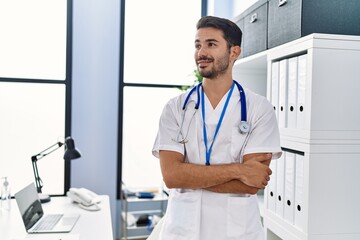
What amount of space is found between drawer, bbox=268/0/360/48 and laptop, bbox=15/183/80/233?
1.62 metres

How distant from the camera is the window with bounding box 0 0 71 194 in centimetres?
306

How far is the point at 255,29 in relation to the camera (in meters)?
2.13

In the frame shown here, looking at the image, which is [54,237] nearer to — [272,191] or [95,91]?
[272,191]

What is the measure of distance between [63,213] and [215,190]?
1413 millimetres

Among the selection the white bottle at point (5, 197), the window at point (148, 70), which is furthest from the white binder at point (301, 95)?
the white bottle at point (5, 197)

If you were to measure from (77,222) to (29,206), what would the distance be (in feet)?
0.98

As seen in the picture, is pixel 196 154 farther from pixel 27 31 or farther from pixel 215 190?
pixel 27 31

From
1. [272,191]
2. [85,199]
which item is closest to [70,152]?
[85,199]

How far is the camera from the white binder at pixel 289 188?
1.60 m

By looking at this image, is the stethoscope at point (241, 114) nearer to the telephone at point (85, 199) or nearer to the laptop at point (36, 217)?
the laptop at point (36, 217)

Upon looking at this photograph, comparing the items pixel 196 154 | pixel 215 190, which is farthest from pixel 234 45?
pixel 215 190

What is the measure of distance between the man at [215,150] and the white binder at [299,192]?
155mm

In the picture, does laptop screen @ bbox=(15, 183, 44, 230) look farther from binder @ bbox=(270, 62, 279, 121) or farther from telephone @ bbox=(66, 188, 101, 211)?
binder @ bbox=(270, 62, 279, 121)

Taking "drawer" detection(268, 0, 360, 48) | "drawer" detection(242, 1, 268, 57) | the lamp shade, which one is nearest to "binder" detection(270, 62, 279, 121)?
"drawer" detection(268, 0, 360, 48)
